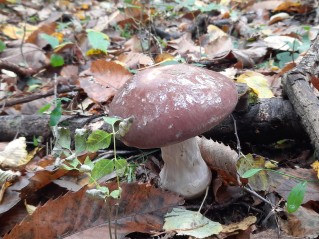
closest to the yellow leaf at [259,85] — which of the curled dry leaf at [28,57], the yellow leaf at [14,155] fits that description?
the yellow leaf at [14,155]

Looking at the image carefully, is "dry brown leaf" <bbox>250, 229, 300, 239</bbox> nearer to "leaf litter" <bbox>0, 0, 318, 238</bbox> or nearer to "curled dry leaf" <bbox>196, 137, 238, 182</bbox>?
"leaf litter" <bbox>0, 0, 318, 238</bbox>

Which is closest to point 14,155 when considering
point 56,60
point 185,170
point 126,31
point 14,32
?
point 185,170

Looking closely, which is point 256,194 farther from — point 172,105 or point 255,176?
point 172,105

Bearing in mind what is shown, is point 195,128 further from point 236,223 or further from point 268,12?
point 268,12

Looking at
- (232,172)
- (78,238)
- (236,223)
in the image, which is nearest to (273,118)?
(232,172)

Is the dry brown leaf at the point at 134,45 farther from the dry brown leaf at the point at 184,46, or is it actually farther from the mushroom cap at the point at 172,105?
the mushroom cap at the point at 172,105
